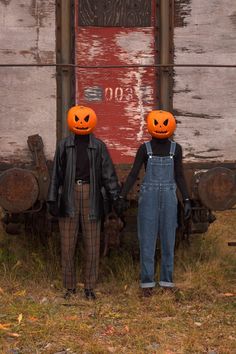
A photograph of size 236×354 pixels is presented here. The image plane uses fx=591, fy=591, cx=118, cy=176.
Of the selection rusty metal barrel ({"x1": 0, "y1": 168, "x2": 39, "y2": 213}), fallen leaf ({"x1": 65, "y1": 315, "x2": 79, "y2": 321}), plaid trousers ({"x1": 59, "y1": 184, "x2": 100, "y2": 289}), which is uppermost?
rusty metal barrel ({"x1": 0, "y1": 168, "x2": 39, "y2": 213})

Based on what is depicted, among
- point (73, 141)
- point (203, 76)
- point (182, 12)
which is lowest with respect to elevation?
point (73, 141)

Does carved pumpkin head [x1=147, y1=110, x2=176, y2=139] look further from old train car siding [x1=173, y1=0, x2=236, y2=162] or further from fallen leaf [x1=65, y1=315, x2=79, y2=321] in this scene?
fallen leaf [x1=65, y1=315, x2=79, y2=321]

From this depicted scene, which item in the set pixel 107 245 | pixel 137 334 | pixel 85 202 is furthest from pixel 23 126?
pixel 137 334

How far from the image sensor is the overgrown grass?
4.03m

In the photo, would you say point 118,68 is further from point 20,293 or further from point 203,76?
point 20,293

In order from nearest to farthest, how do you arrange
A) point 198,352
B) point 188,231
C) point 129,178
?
point 198,352 → point 129,178 → point 188,231

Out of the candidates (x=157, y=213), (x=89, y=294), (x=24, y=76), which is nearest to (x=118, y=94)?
(x=24, y=76)

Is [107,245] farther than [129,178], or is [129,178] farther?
[107,245]

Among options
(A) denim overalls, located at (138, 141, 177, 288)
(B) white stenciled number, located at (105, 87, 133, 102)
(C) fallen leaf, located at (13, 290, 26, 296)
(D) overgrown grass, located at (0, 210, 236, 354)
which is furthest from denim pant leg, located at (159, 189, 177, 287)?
(C) fallen leaf, located at (13, 290, 26, 296)

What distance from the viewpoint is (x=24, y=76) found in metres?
5.12

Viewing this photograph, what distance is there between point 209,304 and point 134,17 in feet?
8.51

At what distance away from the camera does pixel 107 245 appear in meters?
5.27

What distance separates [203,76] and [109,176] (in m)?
1.30

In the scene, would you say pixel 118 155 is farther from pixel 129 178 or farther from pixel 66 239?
pixel 66 239
